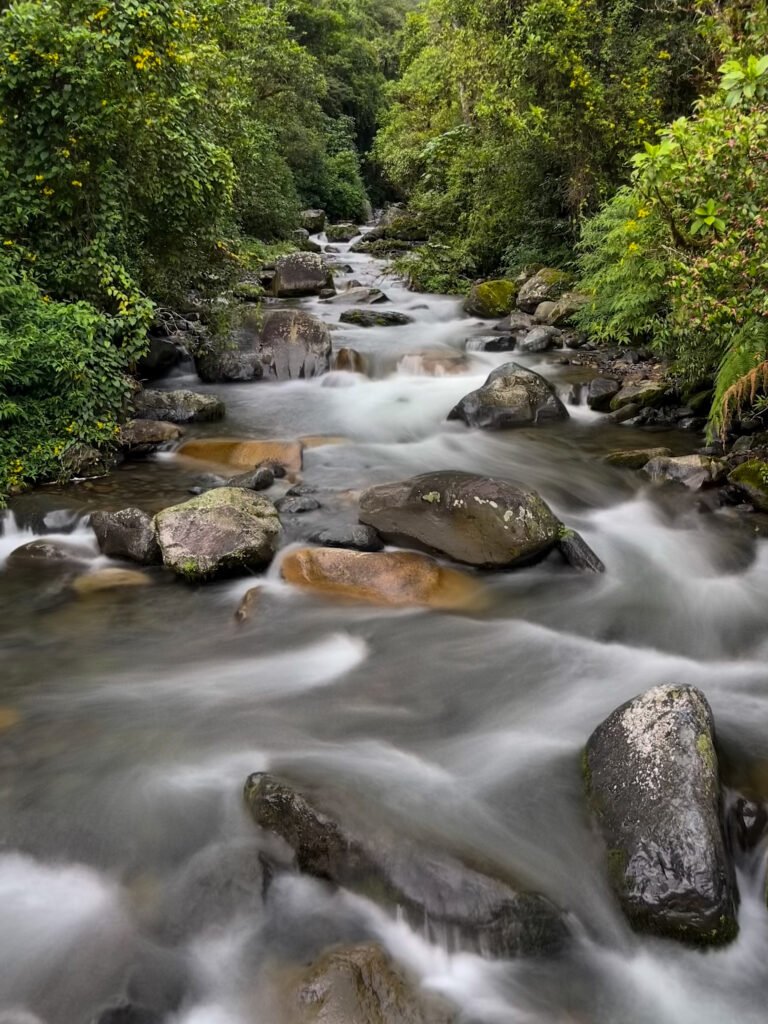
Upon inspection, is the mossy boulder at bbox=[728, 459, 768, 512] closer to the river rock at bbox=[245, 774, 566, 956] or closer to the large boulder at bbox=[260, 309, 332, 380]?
the river rock at bbox=[245, 774, 566, 956]

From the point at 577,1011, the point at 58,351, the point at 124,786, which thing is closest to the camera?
the point at 577,1011

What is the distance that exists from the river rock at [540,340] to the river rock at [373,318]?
3.03 meters

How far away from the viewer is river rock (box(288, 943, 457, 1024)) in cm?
241

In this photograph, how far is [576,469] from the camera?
816 centimetres

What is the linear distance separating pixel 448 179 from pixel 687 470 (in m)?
14.8

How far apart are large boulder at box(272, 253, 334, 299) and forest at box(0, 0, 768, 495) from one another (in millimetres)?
1894

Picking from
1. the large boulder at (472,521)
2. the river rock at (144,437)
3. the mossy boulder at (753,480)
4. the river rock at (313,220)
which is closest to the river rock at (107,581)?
the large boulder at (472,521)

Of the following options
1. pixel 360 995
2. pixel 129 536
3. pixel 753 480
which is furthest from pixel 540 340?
pixel 360 995

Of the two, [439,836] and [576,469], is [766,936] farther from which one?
[576,469]

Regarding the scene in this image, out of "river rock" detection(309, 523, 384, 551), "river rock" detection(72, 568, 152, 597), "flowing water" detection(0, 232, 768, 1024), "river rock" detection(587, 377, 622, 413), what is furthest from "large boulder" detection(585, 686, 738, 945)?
"river rock" detection(587, 377, 622, 413)

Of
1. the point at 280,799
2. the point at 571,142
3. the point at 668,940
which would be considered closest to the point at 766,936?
the point at 668,940

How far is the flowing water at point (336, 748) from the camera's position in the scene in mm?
2746

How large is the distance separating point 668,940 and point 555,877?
0.49 meters

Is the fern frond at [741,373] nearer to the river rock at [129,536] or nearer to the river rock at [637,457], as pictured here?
the river rock at [637,457]
